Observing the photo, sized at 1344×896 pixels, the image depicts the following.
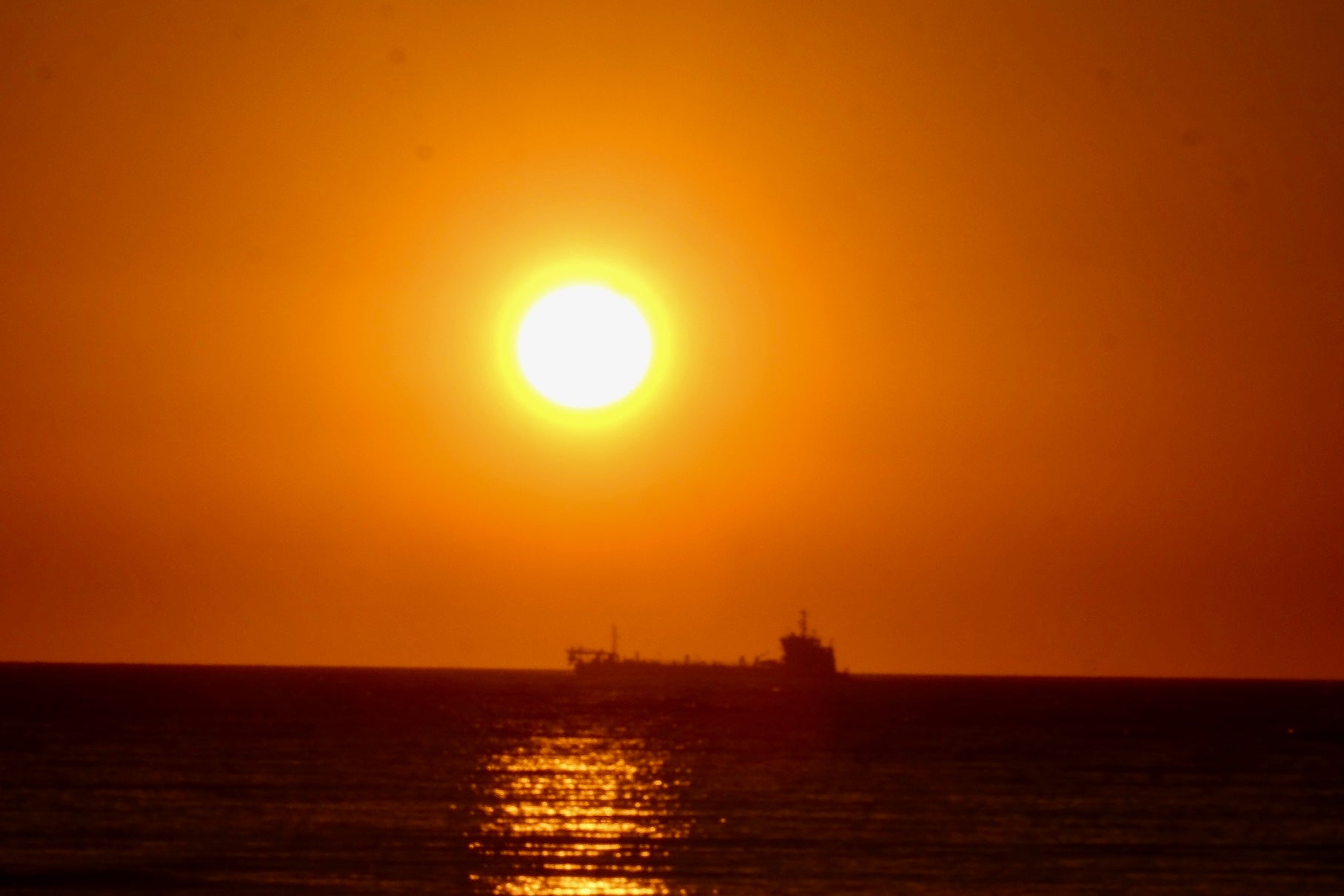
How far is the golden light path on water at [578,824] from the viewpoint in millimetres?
40656

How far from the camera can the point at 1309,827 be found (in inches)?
2183

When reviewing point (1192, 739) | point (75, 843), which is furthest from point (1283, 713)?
point (75, 843)

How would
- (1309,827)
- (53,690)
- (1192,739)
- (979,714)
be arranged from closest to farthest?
(1309,827)
(1192,739)
(979,714)
(53,690)

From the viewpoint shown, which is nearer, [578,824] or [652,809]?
[578,824]

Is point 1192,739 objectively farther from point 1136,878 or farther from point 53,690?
point 53,690

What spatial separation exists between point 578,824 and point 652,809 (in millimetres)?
5205

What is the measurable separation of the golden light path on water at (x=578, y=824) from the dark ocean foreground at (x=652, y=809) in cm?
18

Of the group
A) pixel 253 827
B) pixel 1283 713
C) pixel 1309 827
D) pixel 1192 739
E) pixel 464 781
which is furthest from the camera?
pixel 1283 713

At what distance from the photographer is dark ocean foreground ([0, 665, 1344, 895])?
41719 millimetres

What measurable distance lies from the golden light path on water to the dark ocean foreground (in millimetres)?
179

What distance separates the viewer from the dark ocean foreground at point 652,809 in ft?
137

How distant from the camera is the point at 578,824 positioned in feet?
177

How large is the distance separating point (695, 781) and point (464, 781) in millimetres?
10013

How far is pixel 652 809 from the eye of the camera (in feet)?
192
